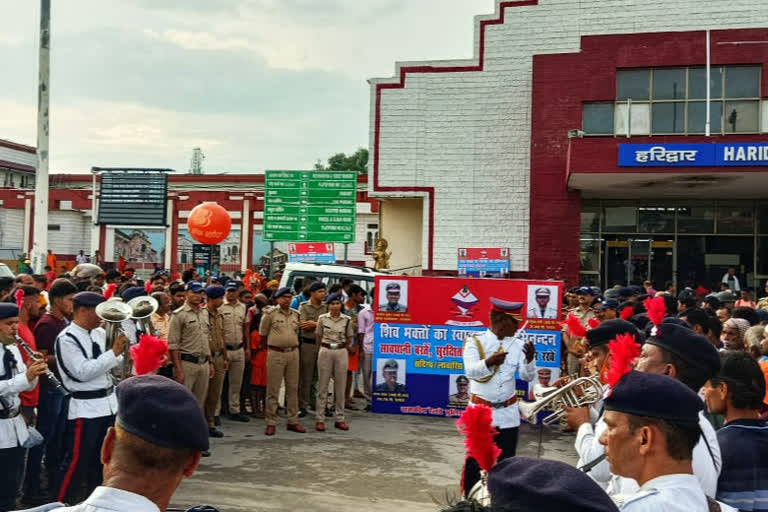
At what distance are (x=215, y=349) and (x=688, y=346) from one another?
7.22 m

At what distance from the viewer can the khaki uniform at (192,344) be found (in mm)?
8539

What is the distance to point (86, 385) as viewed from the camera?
589 centimetres

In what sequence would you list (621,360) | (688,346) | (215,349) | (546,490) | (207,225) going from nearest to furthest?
(546,490), (621,360), (688,346), (215,349), (207,225)

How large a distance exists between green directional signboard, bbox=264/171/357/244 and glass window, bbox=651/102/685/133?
915 centimetres

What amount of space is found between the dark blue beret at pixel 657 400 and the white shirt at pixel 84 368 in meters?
4.66

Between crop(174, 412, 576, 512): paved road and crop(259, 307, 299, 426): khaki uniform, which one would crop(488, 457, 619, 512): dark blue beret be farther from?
crop(259, 307, 299, 426): khaki uniform

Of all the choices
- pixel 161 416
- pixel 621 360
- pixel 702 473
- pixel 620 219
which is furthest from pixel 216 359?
pixel 620 219

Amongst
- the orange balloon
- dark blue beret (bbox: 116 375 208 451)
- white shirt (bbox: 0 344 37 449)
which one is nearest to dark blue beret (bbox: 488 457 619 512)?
dark blue beret (bbox: 116 375 208 451)

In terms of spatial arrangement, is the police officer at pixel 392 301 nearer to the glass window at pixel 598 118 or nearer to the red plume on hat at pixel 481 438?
the red plume on hat at pixel 481 438

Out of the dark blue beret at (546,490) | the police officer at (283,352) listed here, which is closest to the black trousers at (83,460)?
the police officer at (283,352)

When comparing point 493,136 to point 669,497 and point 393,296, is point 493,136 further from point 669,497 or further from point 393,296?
point 669,497

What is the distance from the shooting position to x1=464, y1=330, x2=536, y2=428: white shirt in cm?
599

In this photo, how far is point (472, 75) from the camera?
22125 millimetres

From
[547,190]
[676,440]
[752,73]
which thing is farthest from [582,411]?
[752,73]
